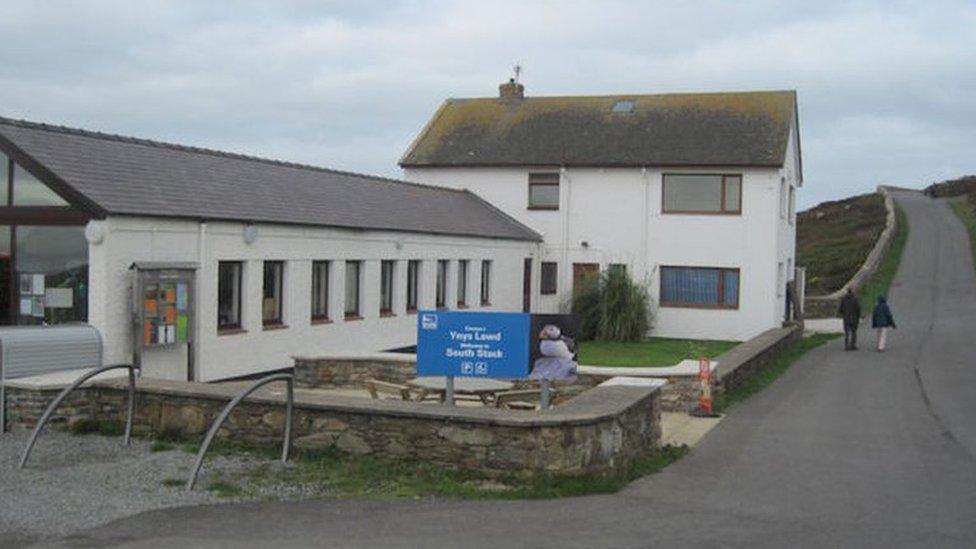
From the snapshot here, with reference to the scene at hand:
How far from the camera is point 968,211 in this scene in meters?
81.2

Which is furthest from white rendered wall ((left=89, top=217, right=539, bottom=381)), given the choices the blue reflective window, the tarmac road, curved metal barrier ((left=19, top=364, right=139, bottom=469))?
the blue reflective window

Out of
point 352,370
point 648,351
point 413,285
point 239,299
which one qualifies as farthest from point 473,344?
point 648,351

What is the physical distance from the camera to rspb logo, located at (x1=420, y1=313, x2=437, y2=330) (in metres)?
12.1

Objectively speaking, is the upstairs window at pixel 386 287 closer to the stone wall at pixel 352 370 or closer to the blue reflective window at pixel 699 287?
the stone wall at pixel 352 370

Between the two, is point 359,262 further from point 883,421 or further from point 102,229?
point 883,421

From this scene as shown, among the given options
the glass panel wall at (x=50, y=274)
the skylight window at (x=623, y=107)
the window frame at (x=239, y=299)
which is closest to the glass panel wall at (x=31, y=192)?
the glass panel wall at (x=50, y=274)

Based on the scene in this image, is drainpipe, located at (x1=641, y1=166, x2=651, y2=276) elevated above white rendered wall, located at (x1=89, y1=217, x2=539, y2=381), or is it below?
above

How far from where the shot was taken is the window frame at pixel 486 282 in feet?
98.2

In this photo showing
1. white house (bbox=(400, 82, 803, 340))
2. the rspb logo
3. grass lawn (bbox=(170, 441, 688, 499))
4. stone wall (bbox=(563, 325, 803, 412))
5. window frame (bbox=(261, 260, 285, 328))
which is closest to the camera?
grass lawn (bbox=(170, 441, 688, 499))

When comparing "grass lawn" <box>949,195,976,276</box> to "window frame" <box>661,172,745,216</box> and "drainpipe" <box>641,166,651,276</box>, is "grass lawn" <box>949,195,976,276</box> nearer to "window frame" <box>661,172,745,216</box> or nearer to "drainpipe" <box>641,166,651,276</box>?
"window frame" <box>661,172,745,216</box>

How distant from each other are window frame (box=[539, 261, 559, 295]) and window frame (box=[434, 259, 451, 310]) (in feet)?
24.6

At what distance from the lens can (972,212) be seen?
3125 inches

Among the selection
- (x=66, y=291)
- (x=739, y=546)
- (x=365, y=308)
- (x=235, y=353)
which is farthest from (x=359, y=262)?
(x=739, y=546)

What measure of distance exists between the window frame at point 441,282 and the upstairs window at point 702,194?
29.8 ft
